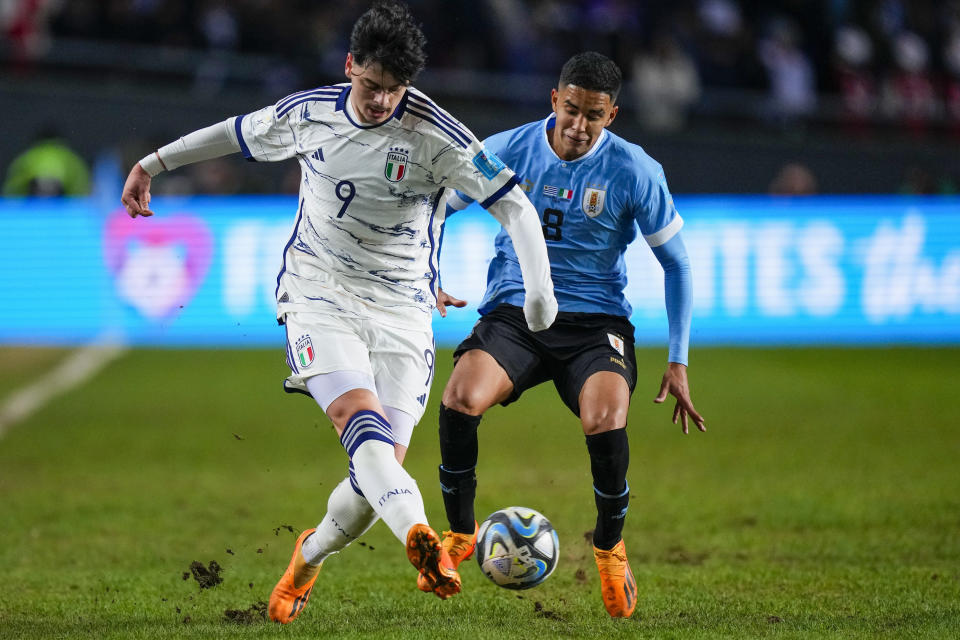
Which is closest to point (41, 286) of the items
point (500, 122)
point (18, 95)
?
point (18, 95)

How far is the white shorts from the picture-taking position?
513 centimetres

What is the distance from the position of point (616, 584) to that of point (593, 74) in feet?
7.27

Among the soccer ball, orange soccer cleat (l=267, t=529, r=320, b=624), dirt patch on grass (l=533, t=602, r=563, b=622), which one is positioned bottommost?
dirt patch on grass (l=533, t=602, r=563, b=622)

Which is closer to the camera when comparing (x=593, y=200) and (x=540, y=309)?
(x=540, y=309)

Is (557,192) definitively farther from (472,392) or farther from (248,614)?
(248,614)

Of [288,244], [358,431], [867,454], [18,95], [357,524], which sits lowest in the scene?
[867,454]

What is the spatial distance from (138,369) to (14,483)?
5152mm

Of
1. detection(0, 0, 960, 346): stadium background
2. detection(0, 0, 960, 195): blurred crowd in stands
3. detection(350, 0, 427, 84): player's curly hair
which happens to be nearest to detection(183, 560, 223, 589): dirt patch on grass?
detection(350, 0, 427, 84): player's curly hair

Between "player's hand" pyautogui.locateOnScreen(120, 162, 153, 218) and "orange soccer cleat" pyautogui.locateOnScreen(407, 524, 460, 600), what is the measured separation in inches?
75.2

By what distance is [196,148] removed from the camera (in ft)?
17.7

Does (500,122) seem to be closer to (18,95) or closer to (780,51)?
(780,51)

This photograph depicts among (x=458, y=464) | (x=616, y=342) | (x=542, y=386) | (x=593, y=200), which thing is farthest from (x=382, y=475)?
(x=542, y=386)

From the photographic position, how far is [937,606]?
5746 mm

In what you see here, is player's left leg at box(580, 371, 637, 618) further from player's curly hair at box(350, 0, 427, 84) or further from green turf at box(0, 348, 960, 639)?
player's curly hair at box(350, 0, 427, 84)
